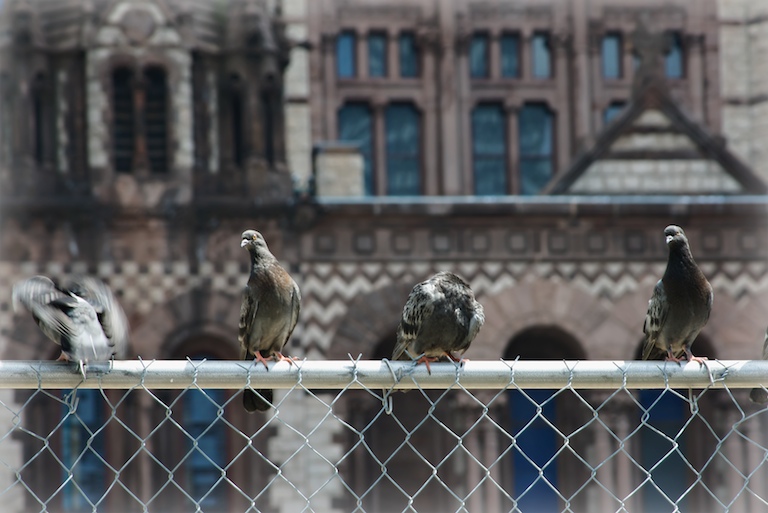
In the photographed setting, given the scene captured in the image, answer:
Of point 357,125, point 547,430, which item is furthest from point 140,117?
point 547,430

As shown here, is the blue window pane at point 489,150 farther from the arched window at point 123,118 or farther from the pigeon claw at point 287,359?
the pigeon claw at point 287,359

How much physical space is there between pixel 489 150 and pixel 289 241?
4437 millimetres

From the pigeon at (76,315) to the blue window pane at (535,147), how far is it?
16.9 meters

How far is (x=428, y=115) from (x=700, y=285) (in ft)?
49.5

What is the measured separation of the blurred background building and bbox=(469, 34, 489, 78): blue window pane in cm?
284

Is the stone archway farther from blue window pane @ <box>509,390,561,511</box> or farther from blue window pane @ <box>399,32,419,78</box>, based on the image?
blue window pane @ <box>399,32,419,78</box>

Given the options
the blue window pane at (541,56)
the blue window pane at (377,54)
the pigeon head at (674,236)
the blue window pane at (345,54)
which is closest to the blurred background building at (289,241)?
the blue window pane at (345,54)

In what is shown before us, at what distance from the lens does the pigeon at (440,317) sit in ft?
22.7

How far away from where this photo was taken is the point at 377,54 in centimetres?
2216

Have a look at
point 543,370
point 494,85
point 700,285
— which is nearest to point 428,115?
point 494,85

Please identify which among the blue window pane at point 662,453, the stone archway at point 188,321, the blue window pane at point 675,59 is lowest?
the blue window pane at point 662,453

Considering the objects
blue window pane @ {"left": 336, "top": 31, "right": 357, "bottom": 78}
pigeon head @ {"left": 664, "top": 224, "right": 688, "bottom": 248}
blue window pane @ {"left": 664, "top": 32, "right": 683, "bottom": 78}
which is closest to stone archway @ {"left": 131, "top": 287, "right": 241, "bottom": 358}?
blue window pane @ {"left": 336, "top": 31, "right": 357, "bottom": 78}

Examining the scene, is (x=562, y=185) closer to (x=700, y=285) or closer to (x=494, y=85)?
(x=494, y=85)

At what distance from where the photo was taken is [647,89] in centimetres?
1973
